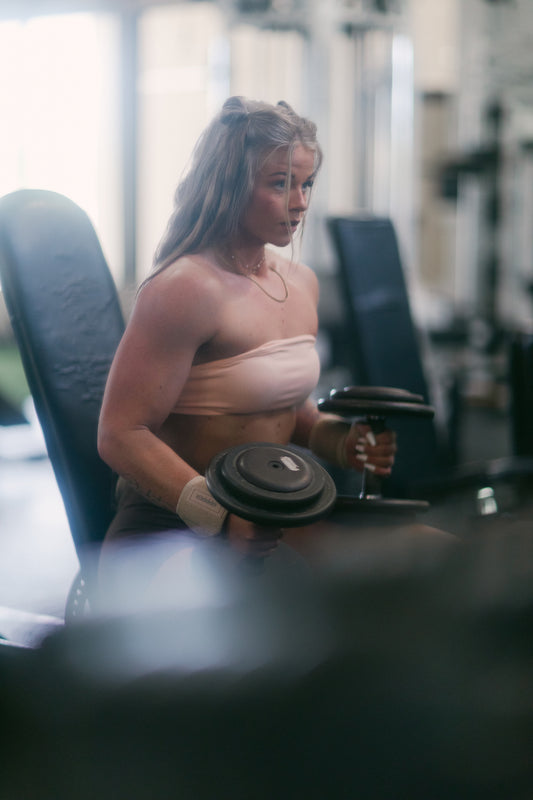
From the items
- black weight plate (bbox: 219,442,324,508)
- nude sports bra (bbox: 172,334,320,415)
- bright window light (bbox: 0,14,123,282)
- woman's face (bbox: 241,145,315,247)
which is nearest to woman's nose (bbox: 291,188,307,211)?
woman's face (bbox: 241,145,315,247)

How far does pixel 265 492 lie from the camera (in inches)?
19.4

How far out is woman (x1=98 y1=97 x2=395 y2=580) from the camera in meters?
0.64

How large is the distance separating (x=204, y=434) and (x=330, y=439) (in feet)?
0.59

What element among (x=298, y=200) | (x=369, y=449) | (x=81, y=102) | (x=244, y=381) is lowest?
(x=369, y=449)

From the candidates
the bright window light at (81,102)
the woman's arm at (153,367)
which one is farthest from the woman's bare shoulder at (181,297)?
the bright window light at (81,102)

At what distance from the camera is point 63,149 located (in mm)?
6016

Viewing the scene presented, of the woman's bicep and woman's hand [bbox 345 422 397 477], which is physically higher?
the woman's bicep

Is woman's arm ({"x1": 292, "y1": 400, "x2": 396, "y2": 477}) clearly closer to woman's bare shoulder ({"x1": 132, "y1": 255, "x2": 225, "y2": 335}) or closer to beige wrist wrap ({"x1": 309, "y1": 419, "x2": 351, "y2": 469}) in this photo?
beige wrist wrap ({"x1": 309, "y1": 419, "x2": 351, "y2": 469})

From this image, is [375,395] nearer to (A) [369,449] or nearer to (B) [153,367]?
(A) [369,449]

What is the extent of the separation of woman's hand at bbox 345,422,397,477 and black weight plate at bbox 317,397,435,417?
0.07 feet

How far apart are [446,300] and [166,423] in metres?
4.80

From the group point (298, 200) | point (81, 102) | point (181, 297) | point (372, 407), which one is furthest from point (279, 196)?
point (81, 102)

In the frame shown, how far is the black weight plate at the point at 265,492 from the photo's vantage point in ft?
1.61

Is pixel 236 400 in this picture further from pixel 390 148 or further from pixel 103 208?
pixel 103 208
